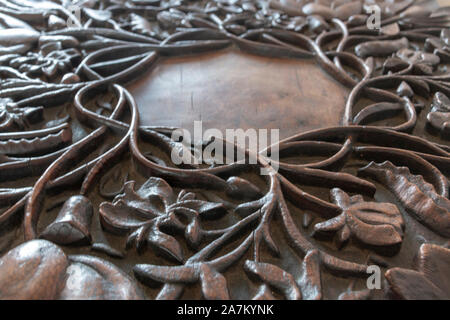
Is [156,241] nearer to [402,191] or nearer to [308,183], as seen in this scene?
[308,183]

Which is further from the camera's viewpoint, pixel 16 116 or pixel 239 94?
pixel 239 94

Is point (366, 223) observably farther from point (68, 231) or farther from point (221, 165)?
point (68, 231)

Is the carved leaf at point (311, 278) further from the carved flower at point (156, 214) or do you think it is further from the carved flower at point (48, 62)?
the carved flower at point (48, 62)

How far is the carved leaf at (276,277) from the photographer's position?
0.66 m

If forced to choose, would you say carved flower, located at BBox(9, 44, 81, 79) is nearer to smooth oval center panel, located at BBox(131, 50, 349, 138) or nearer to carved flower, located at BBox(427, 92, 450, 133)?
smooth oval center panel, located at BBox(131, 50, 349, 138)

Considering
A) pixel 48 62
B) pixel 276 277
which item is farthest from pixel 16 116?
pixel 276 277

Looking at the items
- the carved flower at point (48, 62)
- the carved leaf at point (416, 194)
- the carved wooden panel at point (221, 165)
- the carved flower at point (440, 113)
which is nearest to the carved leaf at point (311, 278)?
the carved wooden panel at point (221, 165)

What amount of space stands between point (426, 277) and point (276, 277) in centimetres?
29

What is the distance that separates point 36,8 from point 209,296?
1521mm

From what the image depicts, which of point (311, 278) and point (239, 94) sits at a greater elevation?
point (239, 94)

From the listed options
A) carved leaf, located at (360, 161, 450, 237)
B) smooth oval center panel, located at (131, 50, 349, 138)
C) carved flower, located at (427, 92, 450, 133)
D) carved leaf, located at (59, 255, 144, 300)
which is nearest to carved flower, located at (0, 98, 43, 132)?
smooth oval center panel, located at (131, 50, 349, 138)

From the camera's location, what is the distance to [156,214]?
77 centimetres

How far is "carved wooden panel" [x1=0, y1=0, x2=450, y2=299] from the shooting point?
0.69 metres

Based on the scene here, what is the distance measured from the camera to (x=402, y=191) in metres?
0.84
